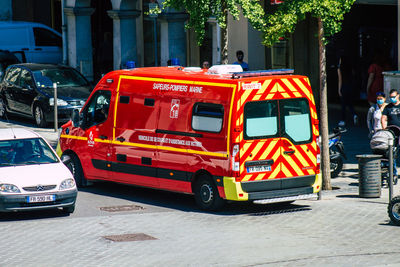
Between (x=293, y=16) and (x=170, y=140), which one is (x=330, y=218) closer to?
(x=170, y=140)

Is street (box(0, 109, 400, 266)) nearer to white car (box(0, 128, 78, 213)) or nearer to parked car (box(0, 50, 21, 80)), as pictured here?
white car (box(0, 128, 78, 213))

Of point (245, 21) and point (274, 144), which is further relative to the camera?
point (245, 21)

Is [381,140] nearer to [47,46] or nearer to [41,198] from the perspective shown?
[41,198]

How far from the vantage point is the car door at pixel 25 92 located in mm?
25781

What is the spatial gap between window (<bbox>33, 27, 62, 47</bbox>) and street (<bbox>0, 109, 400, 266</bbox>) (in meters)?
19.3

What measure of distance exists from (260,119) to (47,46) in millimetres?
22862

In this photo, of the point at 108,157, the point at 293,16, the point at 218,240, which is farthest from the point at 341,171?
the point at 218,240

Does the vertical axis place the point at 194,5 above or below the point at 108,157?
above

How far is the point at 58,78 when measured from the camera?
26.3 meters

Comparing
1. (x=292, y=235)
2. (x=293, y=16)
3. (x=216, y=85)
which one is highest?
(x=293, y=16)

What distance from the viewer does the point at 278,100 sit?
1478cm

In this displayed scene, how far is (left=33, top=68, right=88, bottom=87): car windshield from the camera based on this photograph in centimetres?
2594

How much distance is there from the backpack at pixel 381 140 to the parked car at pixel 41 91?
10.3 m

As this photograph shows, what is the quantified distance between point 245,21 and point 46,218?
14.1 meters
